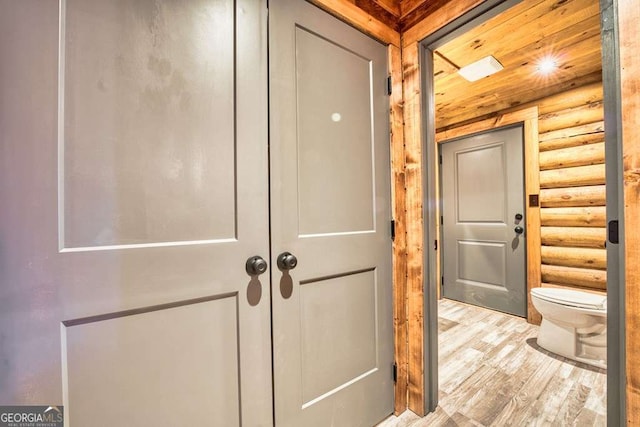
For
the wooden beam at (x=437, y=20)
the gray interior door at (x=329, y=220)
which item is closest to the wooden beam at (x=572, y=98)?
the wooden beam at (x=437, y=20)

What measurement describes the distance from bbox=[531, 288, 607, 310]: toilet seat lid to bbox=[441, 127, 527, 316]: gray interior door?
0.56 m

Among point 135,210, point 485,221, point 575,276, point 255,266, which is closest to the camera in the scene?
point 135,210

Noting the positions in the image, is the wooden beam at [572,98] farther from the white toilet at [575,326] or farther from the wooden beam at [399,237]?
the wooden beam at [399,237]

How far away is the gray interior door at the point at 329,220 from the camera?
1.07 m

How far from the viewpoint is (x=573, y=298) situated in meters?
2.03

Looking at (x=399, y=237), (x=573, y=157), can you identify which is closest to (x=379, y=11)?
(x=399, y=237)

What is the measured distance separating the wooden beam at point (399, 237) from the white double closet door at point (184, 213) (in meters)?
0.22

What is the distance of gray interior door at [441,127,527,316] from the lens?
2.80 m

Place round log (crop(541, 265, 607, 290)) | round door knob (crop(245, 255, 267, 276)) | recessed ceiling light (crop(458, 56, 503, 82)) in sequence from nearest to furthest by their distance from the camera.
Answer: round door knob (crop(245, 255, 267, 276))
recessed ceiling light (crop(458, 56, 503, 82))
round log (crop(541, 265, 607, 290))

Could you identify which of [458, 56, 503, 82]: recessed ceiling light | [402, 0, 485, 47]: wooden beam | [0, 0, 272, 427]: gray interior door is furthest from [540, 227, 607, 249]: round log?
[0, 0, 272, 427]: gray interior door

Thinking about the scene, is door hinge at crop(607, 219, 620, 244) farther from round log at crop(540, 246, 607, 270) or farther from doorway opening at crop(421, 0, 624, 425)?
round log at crop(540, 246, 607, 270)

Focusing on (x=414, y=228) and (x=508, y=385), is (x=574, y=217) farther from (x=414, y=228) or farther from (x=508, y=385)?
(x=414, y=228)

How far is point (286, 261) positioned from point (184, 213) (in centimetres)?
42

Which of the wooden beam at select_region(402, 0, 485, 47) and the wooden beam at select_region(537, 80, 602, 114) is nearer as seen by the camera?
the wooden beam at select_region(402, 0, 485, 47)
